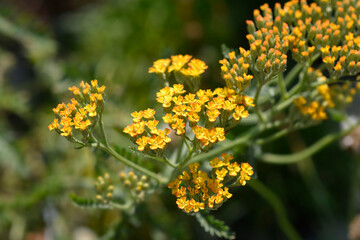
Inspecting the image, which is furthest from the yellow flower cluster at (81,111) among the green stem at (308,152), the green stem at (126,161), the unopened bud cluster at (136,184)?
the green stem at (308,152)

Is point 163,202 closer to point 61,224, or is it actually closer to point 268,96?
point 61,224

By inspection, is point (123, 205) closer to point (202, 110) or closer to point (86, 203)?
point (86, 203)

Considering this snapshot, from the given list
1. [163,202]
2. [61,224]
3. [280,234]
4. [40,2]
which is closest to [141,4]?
[40,2]

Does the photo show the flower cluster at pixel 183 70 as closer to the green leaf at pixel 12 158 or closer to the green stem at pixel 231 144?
the green stem at pixel 231 144

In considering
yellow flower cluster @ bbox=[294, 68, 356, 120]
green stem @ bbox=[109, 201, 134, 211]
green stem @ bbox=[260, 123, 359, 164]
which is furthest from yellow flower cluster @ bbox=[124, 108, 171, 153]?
green stem @ bbox=[260, 123, 359, 164]

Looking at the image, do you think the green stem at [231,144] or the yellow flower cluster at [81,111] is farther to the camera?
the green stem at [231,144]

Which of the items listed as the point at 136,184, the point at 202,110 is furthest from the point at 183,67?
the point at 136,184
